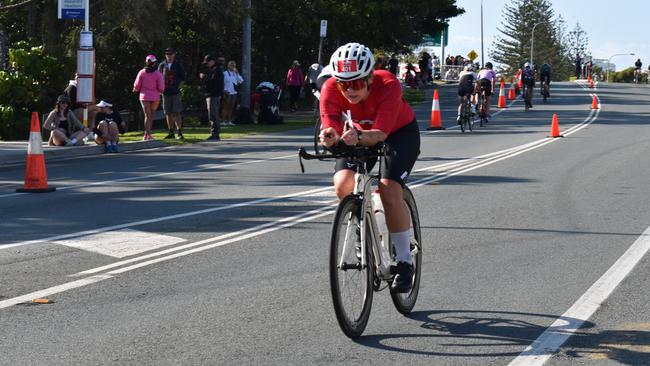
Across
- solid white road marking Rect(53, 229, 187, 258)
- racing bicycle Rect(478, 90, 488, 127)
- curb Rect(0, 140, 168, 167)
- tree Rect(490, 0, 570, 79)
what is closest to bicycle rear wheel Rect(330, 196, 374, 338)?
solid white road marking Rect(53, 229, 187, 258)

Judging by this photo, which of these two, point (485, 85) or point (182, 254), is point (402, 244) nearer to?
point (182, 254)

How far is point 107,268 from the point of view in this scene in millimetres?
9633

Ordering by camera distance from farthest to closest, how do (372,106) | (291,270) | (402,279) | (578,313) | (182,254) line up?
1. (182,254)
2. (291,270)
3. (578,313)
4. (402,279)
5. (372,106)

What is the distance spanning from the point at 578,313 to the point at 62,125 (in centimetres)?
1771

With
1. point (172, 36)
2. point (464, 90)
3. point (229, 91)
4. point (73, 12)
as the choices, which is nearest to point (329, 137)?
point (73, 12)

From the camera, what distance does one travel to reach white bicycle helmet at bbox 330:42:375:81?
699 centimetres

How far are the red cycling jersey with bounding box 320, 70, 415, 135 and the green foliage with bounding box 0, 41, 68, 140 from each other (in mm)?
21630

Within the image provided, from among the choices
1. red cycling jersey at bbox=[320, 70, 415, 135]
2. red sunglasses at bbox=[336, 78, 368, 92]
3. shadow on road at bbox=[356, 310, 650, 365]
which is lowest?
shadow on road at bbox=[356, 310, 650, 365]

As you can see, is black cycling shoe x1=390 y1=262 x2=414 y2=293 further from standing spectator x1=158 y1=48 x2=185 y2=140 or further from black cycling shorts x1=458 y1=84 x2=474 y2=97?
black cycling shorts x1=458 y1=84 x2=474 y2=97

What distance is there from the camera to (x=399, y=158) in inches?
295

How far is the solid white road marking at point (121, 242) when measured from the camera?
1058 cm

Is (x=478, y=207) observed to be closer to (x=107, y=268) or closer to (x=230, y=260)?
(x=230, y=260)

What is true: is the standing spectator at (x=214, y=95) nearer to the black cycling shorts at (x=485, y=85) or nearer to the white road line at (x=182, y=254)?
the black cycling shorts at (x=485, y=85)

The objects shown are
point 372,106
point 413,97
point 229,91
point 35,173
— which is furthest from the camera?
point 413,97
